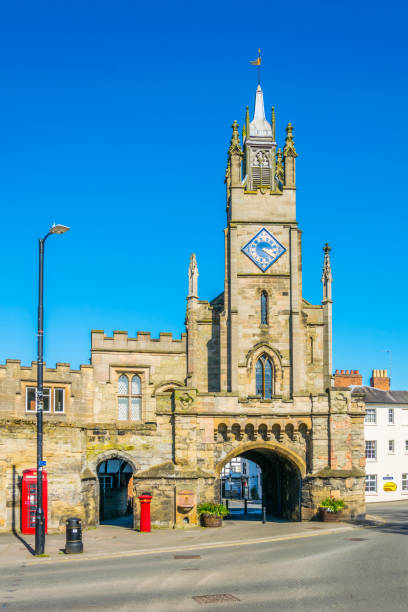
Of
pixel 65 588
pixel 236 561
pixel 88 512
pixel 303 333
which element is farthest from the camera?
pixel 303 333

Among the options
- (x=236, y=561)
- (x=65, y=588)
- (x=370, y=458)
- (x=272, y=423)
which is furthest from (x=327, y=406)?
(x=370, y=458)

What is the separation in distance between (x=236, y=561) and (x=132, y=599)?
Result: 599 cm

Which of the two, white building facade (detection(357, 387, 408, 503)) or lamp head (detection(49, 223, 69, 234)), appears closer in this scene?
lamp head (detection(49, 223, 69, 234))

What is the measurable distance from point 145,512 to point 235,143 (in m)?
21.0

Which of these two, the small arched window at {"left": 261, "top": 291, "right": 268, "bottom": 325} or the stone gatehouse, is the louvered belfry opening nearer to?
the stone gatehouse

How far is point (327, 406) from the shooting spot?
107 ft

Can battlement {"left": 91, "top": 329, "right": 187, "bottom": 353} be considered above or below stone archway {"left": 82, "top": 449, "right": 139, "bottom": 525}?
above

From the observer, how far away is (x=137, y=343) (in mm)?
37875

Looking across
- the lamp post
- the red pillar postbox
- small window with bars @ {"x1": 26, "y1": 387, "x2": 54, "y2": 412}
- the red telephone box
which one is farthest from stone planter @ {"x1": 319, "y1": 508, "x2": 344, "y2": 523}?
the lamp post

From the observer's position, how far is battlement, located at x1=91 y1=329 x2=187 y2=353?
37312 mm

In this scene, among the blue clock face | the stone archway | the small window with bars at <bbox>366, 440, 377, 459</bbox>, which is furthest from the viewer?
the small window with bars at <bbox>366, 440, 377, 459</bbox>

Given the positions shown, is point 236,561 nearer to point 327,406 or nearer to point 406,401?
point 327,406

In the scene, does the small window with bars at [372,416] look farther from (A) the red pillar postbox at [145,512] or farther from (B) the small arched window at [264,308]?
(A) the red pillar postbox at [145,512]

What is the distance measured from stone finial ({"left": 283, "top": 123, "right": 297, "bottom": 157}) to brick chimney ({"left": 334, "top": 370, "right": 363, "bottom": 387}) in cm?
2184
